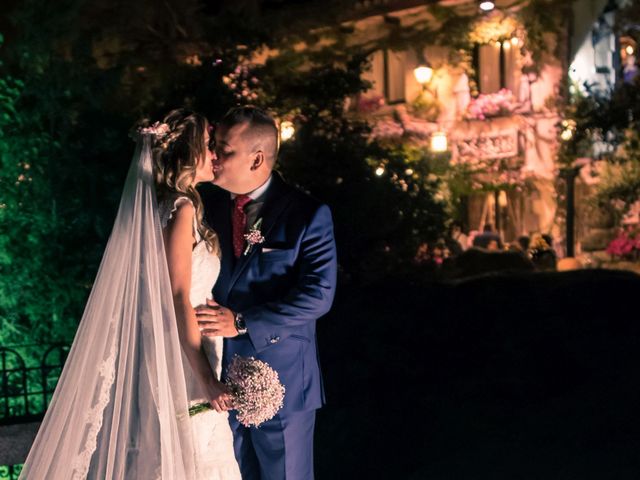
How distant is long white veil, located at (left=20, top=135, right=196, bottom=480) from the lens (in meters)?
4.11

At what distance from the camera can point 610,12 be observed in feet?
64.1

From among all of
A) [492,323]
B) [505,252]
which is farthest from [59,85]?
[505,252]

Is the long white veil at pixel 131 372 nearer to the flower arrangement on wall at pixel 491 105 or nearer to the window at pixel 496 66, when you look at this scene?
the flower arrangement on wall at pixel 491 105

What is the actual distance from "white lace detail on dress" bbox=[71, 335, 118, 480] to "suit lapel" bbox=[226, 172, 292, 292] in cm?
70

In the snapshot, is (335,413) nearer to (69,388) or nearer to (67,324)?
(67,324)

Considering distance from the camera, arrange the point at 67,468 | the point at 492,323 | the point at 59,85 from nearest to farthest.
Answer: the point at 67,468
the point at 59,85
the point at 492,323

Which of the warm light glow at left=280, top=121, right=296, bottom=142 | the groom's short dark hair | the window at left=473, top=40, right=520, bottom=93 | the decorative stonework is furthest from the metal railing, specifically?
the window at left=473, top=40, right=520, bottom=93

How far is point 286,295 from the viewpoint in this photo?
4508 mm

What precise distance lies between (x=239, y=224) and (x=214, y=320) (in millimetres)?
624

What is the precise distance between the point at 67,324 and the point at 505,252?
25.9 ft

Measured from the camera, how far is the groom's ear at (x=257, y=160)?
4484 mm

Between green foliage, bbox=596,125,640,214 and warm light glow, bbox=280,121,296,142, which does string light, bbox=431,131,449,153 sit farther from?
warm light glow, bbox=280,121,296,142

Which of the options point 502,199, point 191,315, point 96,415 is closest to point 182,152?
point 191,315

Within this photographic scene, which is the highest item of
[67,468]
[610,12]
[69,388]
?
[610,12]
